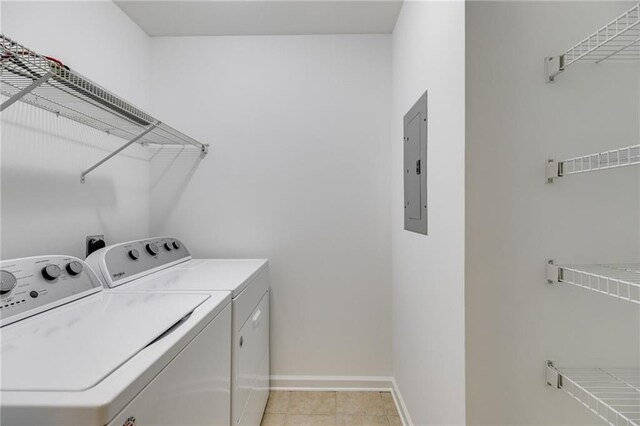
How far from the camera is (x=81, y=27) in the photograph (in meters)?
1.66

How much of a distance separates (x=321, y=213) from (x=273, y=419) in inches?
52.2

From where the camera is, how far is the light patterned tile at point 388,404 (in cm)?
196

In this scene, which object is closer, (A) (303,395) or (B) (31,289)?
(B) (31,289)

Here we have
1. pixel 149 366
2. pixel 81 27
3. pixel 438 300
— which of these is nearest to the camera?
pixel 149 366

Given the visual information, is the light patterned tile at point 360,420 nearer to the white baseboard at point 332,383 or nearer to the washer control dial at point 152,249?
the white baseboard at point 332,383

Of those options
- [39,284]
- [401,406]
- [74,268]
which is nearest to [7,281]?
[39,284]

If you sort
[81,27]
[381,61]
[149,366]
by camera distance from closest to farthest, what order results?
[149,366], [81,27], [381,61]

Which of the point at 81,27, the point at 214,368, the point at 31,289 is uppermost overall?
the point at 81,27

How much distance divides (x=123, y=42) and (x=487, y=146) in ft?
7.31

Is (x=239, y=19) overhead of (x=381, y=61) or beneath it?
overhead

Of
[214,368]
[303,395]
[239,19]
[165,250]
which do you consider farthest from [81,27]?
[303,395]

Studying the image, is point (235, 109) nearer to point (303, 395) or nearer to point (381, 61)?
point (381, 61)

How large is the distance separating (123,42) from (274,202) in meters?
1.40

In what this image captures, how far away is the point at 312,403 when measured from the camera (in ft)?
6.70
